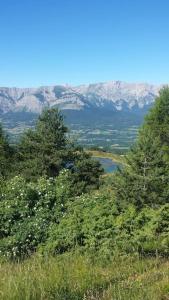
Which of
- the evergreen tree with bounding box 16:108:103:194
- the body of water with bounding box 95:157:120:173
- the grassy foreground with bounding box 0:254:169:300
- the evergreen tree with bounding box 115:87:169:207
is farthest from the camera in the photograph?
the body of water with bounding box 95:157:120:173

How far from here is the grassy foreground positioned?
6527mm

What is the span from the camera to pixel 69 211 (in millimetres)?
14672

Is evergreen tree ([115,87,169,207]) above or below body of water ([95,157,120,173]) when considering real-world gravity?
above

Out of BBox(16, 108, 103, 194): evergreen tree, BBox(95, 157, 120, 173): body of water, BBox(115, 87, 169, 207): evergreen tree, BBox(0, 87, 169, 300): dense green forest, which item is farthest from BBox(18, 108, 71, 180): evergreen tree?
BBox(0, 87, 169, 300): dense green forest

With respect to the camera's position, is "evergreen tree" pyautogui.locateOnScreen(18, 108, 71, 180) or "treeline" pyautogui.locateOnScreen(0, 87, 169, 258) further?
"evergreen tree" pyautogui.locateOnScreen(18, 108, 71, 180)

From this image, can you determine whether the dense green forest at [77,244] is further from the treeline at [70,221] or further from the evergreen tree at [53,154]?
the evergreen tree at [53,154]

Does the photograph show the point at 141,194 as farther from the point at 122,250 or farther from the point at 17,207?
the point at 122,250

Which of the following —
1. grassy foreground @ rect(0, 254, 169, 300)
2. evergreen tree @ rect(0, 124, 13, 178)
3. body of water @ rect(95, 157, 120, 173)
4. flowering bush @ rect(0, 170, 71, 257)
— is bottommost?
body of water @ rect(95, 157, 120, 173)

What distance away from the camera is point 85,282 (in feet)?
24.9

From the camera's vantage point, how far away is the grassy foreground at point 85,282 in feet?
21.4

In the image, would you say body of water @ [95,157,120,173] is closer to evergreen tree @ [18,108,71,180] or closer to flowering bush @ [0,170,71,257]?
evergreen tree @ [18,108,71,180]

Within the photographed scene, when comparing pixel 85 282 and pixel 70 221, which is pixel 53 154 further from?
pixel 85 282

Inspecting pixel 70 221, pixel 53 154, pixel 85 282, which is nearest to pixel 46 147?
pixel 53 154

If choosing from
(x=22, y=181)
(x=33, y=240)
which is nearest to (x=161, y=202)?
(x=22, y=181)
